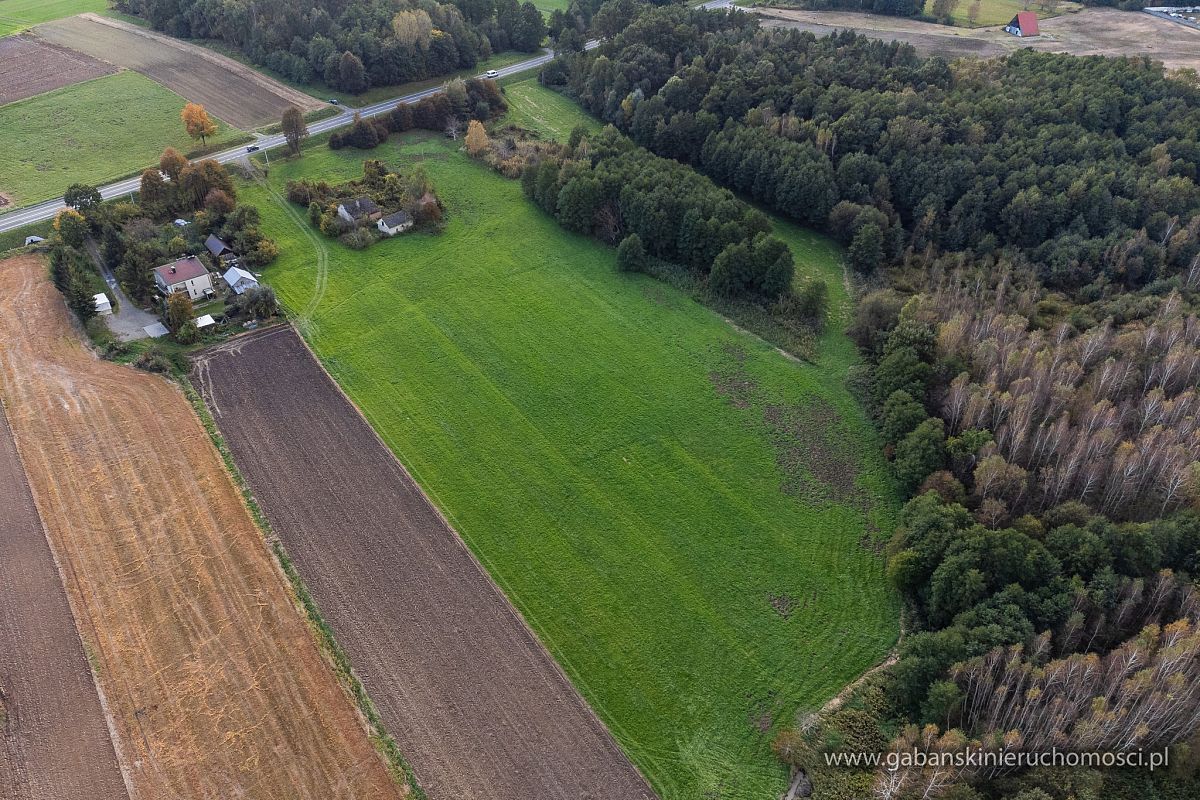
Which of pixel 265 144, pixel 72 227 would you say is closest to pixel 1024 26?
pixel 265 144

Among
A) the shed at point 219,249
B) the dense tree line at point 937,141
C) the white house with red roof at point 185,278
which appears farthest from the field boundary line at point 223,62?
the white house with red roof at point 185,278

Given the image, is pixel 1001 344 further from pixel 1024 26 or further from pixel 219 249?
pixel 1024 26

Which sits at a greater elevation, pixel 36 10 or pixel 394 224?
pixel 36 10

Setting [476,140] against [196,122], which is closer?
[196,122]

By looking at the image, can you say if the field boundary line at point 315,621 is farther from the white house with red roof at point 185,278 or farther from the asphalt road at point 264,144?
the asphalt road at point 264,144

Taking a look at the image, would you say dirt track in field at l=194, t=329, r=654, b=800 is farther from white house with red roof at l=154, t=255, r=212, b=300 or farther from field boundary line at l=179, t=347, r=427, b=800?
white house with red roof at l=154, t=255, r=212, b=300

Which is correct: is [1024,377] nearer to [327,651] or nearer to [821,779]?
[821,779]

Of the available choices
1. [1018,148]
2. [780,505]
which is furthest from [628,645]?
[1018,148]
